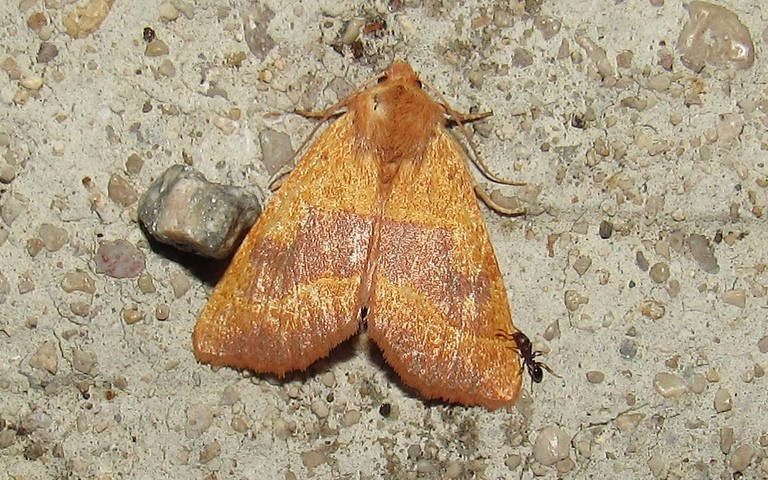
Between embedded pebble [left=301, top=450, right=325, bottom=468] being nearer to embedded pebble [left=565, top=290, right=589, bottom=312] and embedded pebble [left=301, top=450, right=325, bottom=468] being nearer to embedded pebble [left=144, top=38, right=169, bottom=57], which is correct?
embedded pebble [left=565, top=290, right=589, bottom=312]

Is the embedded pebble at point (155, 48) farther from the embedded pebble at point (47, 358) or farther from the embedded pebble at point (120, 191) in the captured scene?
the embedded pebble at point (47, 358)

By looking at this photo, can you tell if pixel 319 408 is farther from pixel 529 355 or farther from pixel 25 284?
pixel 25 284

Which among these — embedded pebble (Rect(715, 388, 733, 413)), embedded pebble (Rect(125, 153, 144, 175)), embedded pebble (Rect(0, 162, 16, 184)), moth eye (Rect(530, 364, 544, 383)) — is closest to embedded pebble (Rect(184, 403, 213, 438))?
embedded pebble (Rect(125, 153, 144, 175))

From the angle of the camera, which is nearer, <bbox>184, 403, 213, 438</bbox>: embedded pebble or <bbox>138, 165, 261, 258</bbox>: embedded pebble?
<bbox>138, 165, 261, 258</bbox>: embedded pebble

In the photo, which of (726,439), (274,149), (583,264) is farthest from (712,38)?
(274,149)

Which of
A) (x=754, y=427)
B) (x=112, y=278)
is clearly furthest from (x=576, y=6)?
(x=112, y=278)

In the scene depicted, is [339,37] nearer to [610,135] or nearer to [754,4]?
[610,135]
